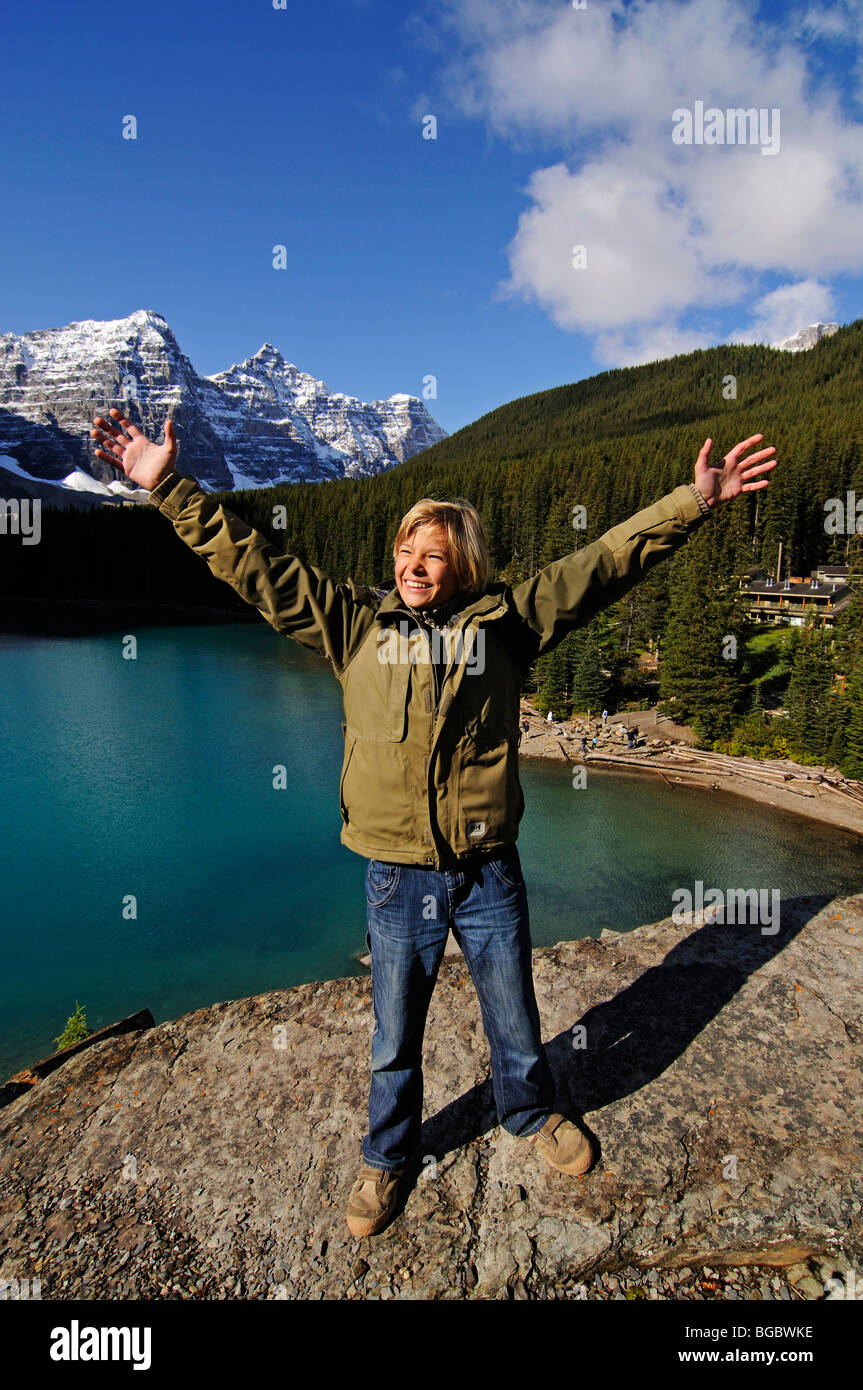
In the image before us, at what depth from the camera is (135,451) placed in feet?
9.23

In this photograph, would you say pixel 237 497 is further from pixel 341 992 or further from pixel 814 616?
pixel 341 992

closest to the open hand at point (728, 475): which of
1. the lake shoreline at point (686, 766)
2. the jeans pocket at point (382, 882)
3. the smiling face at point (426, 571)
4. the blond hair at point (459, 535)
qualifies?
the blond hair at point (459, 535)

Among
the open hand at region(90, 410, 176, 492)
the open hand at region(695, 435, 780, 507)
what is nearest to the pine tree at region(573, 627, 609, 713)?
the open hand at region(695, 435, 780, 507)

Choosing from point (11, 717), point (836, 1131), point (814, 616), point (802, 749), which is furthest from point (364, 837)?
point (814, 616)

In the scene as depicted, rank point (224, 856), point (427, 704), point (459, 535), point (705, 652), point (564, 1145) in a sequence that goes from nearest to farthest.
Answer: point (427, 704), point (459, 535), point (564, 1145), point (224, 856), point (705, 652)

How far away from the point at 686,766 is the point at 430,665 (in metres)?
32.1

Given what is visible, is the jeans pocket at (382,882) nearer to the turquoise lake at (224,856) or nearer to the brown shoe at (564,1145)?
the brown shoe at (564,1145)

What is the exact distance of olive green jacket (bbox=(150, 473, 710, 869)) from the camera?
2646 mm

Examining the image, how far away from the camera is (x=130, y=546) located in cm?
8869

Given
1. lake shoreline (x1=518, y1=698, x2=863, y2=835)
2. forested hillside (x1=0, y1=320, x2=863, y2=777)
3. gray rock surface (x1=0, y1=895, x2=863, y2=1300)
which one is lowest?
lake shoreline (x1=518, y1=698, x2=863, y2=835)

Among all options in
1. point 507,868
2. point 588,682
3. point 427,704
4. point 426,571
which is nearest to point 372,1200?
point 507,868

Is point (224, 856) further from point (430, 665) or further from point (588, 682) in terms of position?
point (588, 682)

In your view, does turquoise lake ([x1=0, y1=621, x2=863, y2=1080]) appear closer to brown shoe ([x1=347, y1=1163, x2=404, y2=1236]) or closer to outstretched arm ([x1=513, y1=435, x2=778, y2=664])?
brown shoe ([x1=347, y1=1163, x2=404, y2=1236])
